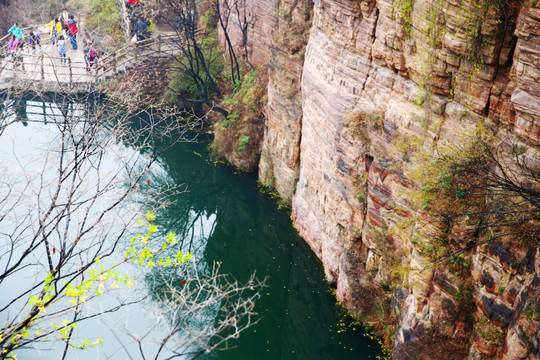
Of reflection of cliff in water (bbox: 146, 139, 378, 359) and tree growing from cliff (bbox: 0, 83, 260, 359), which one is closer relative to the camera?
tree growing from cliff (bbox: 0, 83, 260, 359)

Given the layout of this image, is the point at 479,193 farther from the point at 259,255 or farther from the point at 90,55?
the point at 90,55

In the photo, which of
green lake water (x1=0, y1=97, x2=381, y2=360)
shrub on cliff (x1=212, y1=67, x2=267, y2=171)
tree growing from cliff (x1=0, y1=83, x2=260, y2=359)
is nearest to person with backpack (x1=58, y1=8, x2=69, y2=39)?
green lake water (x1=0, y1=97, x2=381, y2=360)

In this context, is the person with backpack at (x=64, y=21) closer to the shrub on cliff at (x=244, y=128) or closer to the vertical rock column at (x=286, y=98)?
the shrub on cliff at (x=244, y=128)

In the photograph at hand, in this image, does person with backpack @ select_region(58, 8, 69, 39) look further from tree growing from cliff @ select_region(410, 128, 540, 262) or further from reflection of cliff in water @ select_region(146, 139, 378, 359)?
tree growing from cliff @ select_region(410, 128, 540, 262)

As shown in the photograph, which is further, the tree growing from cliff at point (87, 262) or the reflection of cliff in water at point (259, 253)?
the reflection of cliff in water at point (259, 253)

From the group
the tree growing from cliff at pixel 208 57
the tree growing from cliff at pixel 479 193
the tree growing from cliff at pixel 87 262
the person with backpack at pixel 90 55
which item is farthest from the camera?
the person with backpack at pixel 90 55

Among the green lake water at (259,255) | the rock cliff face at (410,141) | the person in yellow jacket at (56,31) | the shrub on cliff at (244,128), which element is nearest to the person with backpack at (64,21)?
the person in yellow jacket at (56,31)

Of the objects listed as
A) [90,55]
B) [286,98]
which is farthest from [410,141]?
[90,55]
